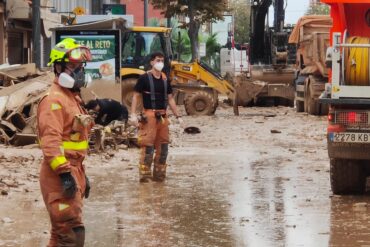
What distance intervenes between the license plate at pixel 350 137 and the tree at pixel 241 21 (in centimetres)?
8755

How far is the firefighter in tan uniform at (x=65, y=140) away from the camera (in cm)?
635

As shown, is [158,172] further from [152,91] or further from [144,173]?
[152,91]

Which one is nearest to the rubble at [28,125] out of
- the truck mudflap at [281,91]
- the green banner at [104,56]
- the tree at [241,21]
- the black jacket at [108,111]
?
the green banner at [104,56]

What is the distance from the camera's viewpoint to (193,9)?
45062 millimetres

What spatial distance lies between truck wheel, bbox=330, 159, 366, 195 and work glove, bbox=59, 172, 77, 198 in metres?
5.68

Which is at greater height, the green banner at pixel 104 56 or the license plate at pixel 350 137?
the green banner at pixel 104 56

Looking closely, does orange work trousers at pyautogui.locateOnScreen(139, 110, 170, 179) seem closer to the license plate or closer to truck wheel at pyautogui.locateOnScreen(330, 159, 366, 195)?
truck wheel at pyautogui.locateOnScreen(330, 159, 366, 195)

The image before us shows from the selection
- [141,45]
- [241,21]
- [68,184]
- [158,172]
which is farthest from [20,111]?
[241,21]

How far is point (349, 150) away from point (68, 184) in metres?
5.27

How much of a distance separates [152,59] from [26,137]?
4479 millimetres

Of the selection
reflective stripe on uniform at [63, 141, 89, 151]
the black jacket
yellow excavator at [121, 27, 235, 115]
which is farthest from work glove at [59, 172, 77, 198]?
yellow excavator at [121, 27, 235, 115]

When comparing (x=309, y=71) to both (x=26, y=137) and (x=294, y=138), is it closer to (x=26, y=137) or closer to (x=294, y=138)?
(x=294, y=138)

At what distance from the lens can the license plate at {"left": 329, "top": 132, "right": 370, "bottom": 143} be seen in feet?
34.9

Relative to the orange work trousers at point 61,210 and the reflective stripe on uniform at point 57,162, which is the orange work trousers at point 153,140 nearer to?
the orange work trousers at point 61,210
